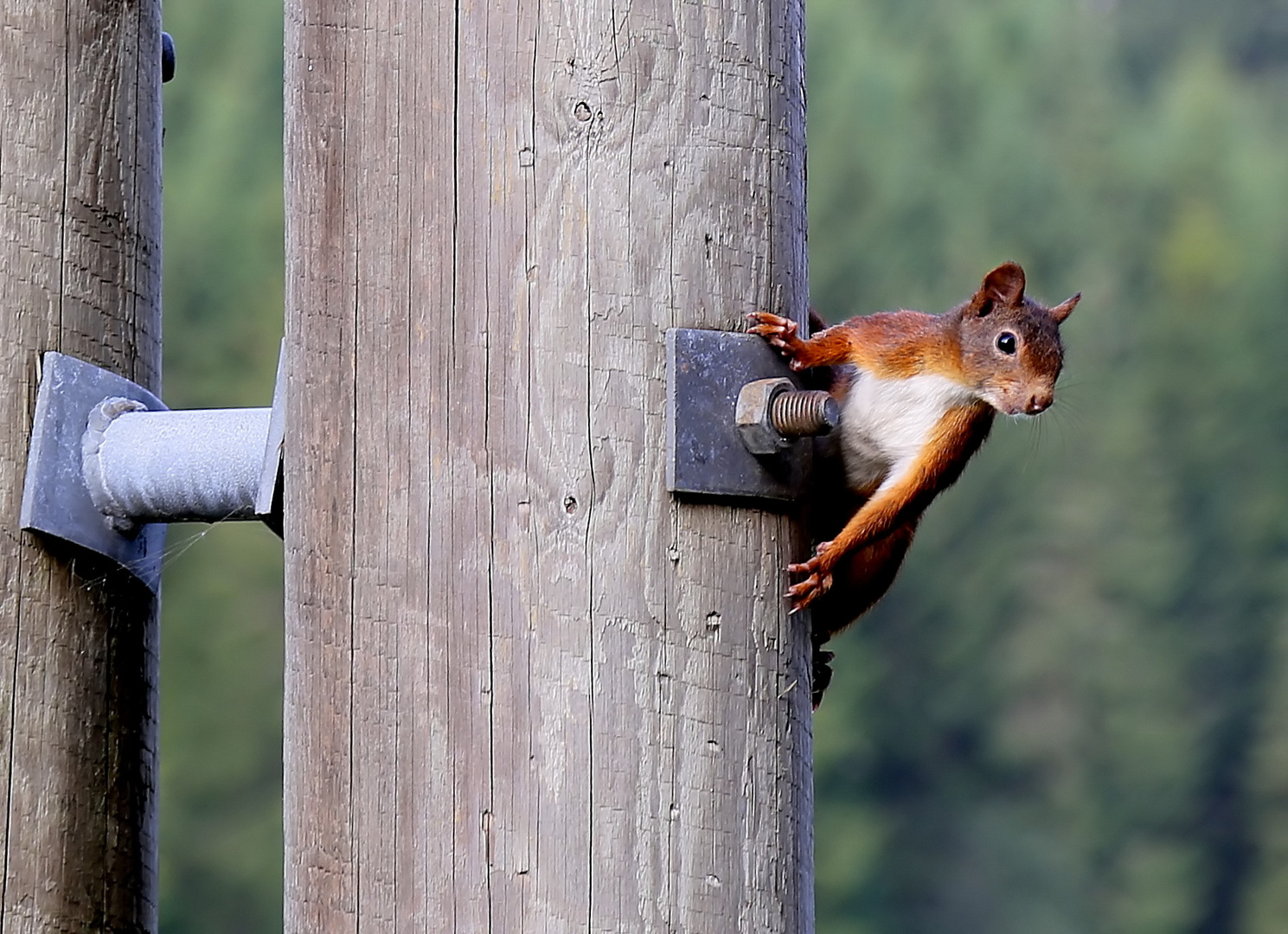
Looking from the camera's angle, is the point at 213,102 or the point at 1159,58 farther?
the point at 1159,58

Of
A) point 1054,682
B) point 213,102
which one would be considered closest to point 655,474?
point 213,102

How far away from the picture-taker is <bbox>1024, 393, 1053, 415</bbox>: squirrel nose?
2.65 metres

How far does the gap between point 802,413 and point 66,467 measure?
95cm

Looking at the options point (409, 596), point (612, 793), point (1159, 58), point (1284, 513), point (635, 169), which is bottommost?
point (612, 793)

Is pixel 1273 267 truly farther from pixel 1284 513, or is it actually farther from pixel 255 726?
pixel 255 726

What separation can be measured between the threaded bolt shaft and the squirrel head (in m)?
0.80

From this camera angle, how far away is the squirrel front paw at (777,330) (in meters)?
1.88

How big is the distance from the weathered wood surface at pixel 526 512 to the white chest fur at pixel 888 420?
0.59 meters

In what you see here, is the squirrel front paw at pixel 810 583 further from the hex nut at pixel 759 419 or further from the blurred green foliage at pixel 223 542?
the blurred green foliage at pixel 223 542

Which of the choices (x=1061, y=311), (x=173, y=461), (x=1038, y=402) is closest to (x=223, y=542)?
(x=1061, y=311)

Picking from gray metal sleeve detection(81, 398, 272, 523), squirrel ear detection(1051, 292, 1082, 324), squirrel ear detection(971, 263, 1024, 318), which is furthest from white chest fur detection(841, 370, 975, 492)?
gray metal sleeve detection(81, 398, 272, 523)

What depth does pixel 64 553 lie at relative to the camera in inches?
92.0

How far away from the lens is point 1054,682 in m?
24.4

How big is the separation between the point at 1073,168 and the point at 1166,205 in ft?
4.28
